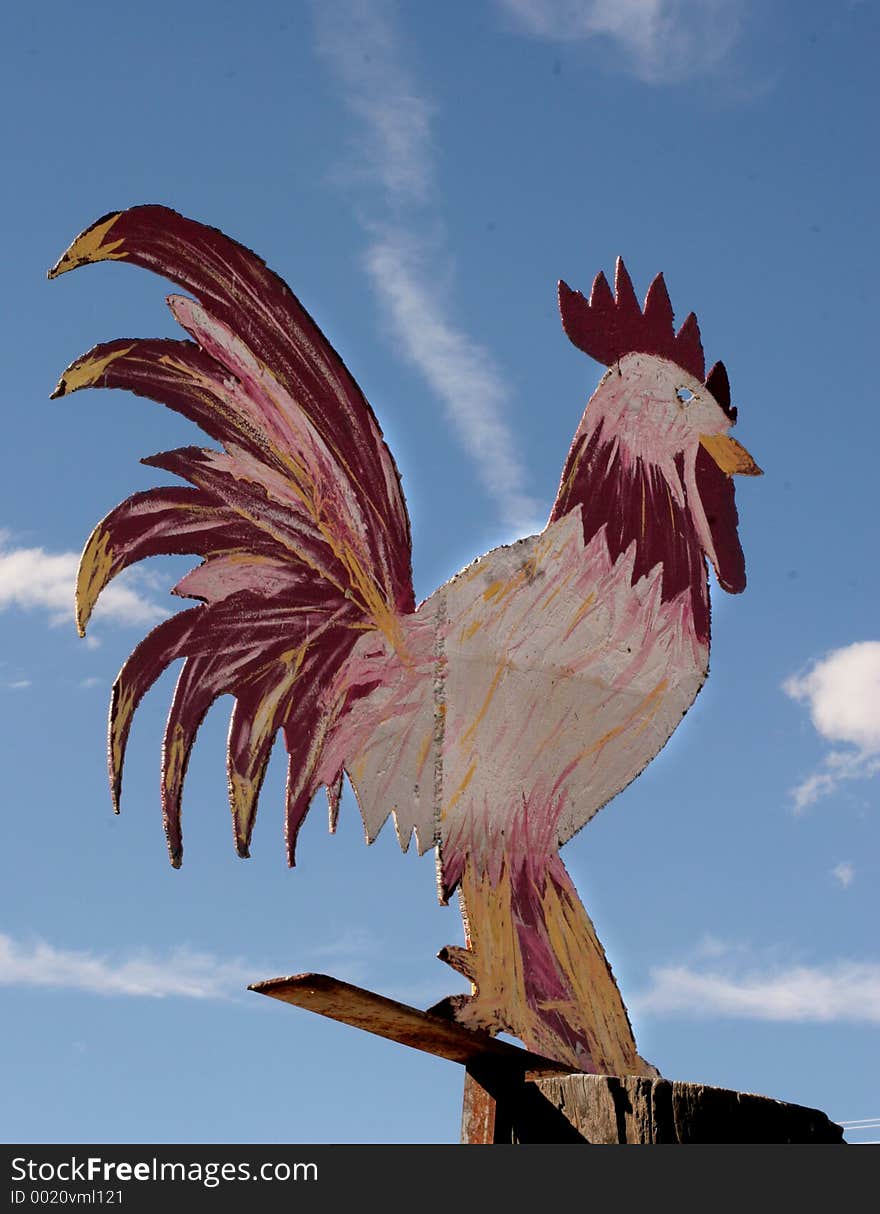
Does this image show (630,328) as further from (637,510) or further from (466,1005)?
(466,1005)

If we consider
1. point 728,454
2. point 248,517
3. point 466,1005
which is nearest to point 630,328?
point 728,454

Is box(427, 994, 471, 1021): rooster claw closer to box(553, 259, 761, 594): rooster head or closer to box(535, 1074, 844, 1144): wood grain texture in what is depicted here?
box(535, 1074, 844, 1144): wood grain texture

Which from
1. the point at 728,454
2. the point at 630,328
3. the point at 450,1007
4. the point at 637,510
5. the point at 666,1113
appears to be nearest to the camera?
the point at 666,1113

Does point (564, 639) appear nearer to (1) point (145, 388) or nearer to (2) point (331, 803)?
(2) point (331, 803)

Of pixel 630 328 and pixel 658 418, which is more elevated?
pixel 630 328

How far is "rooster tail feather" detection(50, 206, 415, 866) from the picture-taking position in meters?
4.26

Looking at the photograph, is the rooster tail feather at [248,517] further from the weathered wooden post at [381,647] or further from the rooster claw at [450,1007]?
the rooster claw at [450,1007]

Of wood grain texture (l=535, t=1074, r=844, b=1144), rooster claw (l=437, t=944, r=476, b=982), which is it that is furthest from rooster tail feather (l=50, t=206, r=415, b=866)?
wood grain texture (l=535, t=1074, r=844, b=1144)

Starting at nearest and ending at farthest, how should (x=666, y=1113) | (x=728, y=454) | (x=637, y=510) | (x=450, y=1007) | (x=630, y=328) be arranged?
(x=666, y=1113), (x=450, y=1007), (x=637, y=510), (x=630, y=328), (x=728, y=454)

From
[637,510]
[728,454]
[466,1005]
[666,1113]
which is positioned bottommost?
[666,1113]

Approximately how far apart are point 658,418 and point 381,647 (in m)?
1.48

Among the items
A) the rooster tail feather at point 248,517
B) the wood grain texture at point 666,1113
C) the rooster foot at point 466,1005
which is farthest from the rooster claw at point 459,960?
the wood grain texture at point 666,1113

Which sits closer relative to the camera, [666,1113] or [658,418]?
[666,1113]

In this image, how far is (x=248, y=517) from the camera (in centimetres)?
448
